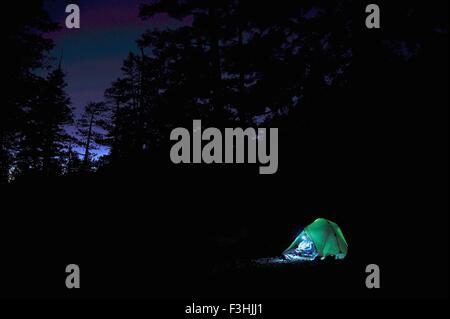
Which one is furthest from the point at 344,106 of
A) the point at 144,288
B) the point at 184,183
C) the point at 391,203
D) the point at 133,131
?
the point at 133,131

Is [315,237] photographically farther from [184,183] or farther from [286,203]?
[184,183]

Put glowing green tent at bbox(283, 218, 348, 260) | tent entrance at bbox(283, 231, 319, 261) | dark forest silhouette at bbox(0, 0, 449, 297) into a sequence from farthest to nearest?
1. tent entrance at bbox(283, 231, 319, 261)
2. glowing green tent at bbox(283, 218, 348, 260)
3. dark forest silhouette at bbox(0, 0, 449, 297)

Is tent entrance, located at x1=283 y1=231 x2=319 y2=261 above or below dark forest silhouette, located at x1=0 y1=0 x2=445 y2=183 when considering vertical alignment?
below

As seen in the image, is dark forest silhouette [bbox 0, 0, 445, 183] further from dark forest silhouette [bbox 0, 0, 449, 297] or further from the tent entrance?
the tent entrance

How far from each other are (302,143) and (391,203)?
3781 mm

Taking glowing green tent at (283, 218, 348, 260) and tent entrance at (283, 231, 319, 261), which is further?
tent entrance at (283, 231, 319, 261)

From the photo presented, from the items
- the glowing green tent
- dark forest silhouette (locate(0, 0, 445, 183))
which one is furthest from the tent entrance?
dark forest silhouette (locate(0, 0, 445, 183))

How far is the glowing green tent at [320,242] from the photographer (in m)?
9.97

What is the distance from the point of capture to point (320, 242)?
33.2ft

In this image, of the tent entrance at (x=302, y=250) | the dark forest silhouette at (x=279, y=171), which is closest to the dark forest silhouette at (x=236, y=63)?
the dark forest silhouette at (x=279, y=171)

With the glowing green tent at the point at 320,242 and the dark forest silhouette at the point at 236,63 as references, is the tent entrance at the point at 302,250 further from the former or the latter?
the dark forest silhouette at the point at 236,63

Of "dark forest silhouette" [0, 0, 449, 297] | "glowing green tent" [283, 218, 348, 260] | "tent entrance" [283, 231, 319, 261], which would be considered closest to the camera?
"dark forest silhouette" [0, 0, 449, 297]

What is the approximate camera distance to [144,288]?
8008mm

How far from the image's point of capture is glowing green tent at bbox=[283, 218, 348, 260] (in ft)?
32.7
